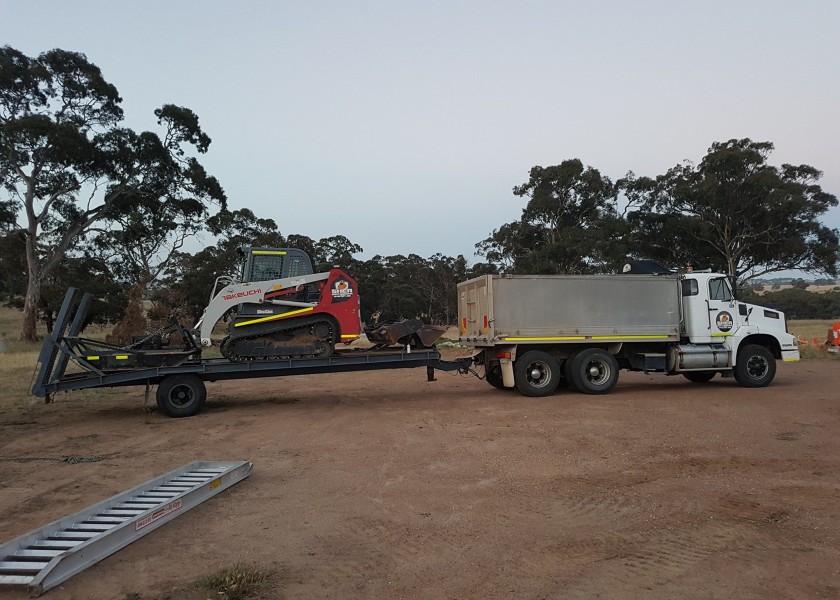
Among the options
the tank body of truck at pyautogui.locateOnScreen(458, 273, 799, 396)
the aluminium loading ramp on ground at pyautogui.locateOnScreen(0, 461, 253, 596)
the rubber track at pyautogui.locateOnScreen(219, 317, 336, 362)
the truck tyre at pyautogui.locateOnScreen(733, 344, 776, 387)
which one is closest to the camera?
the aluminium loading ramp on ground at pyautogui.locateOnScreen(0, 461, 253, 596)

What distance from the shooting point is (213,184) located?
36.7 metres

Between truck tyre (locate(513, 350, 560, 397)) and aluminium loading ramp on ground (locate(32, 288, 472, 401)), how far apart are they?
139 cm

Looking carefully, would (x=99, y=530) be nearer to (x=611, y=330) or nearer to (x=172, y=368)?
(x=172, y=368)

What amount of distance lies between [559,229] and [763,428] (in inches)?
1481

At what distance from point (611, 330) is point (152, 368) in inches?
380

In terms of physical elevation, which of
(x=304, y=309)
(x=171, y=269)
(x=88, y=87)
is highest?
(x=88, y=87)

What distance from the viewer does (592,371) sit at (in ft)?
45.0

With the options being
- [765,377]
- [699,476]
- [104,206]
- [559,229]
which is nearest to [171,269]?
[104,206]

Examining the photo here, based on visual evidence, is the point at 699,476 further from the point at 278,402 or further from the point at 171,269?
the point at 171,269

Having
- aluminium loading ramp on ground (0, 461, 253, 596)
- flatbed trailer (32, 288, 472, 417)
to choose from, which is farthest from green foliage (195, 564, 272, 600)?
flatbed trailer (32, 288, 472, 417)

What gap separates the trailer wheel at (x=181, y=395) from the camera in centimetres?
1190

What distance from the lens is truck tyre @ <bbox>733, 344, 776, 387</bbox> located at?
A: 14.3 m

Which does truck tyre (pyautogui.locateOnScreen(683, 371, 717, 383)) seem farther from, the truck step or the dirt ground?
the dirt ground

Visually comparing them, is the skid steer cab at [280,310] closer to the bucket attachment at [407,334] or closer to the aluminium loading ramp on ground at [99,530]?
the bucket attachment at [407,334]
